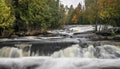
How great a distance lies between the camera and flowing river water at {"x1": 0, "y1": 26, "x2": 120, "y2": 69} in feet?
56.1

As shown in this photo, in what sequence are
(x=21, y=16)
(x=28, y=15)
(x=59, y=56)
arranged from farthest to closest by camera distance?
(x=28, y=15) < (x=21, y=16) < (x=59, y=56)

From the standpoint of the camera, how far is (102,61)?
702 inches

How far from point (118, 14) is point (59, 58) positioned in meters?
16.4

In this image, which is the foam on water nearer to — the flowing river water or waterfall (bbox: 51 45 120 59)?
the flowing river water

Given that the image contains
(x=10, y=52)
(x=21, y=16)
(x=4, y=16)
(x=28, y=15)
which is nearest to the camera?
(x=10, y=52)

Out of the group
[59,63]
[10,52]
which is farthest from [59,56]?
[10,52]

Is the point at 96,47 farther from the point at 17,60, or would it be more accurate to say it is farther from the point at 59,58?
the point at 17,60

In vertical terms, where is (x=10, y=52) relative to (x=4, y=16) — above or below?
below

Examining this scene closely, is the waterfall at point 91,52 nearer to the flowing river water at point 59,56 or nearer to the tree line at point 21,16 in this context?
the flowing river water at point 59,56

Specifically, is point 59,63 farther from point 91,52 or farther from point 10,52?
point 10,52

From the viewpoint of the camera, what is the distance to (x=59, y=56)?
64.8 ft

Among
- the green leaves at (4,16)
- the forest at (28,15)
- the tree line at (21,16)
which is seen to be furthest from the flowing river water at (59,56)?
the forest at (28,15)

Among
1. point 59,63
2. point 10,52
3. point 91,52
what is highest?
point 10,52

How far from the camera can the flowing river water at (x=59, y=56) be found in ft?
56.1
